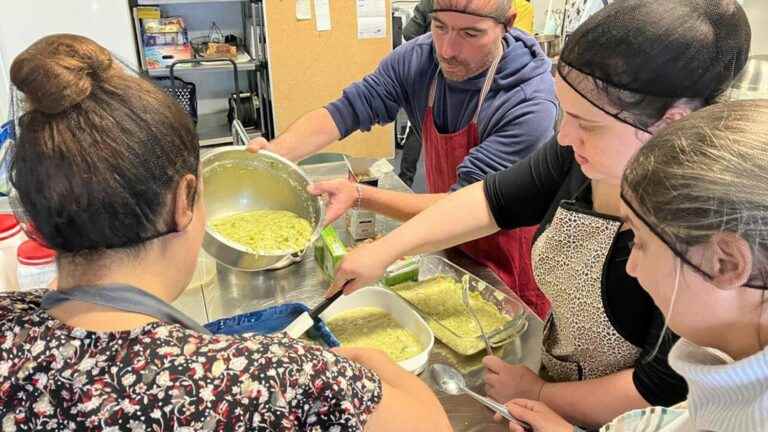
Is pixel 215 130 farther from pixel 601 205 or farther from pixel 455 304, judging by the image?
pixel 601 205

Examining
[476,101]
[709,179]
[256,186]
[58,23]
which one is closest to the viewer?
[709,179]

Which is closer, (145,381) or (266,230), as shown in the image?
(145,381)

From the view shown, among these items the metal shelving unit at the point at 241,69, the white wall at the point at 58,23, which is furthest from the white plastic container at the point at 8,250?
the metal shelving unit at the point at 241,69

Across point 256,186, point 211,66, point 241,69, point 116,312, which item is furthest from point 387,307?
point 241,69

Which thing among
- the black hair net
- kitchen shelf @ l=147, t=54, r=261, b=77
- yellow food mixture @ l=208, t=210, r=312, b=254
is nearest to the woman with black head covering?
the black hair net

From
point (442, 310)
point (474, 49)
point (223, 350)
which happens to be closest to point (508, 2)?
point (474, 49)

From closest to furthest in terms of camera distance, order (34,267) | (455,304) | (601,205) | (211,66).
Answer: (601,205), (34,267), (455,304), (211,66)

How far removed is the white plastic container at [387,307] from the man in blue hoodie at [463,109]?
0.26 meters

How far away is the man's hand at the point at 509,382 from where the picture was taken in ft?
3.35

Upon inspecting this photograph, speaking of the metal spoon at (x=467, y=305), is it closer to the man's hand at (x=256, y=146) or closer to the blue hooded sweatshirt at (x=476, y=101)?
the blue hooded sweatshirt at (x=476, y=101)

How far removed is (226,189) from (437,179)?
2.42 ft

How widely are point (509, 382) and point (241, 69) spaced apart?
3.33 meters

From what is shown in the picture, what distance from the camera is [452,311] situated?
124cm

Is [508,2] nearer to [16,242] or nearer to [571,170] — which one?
[571,170]
